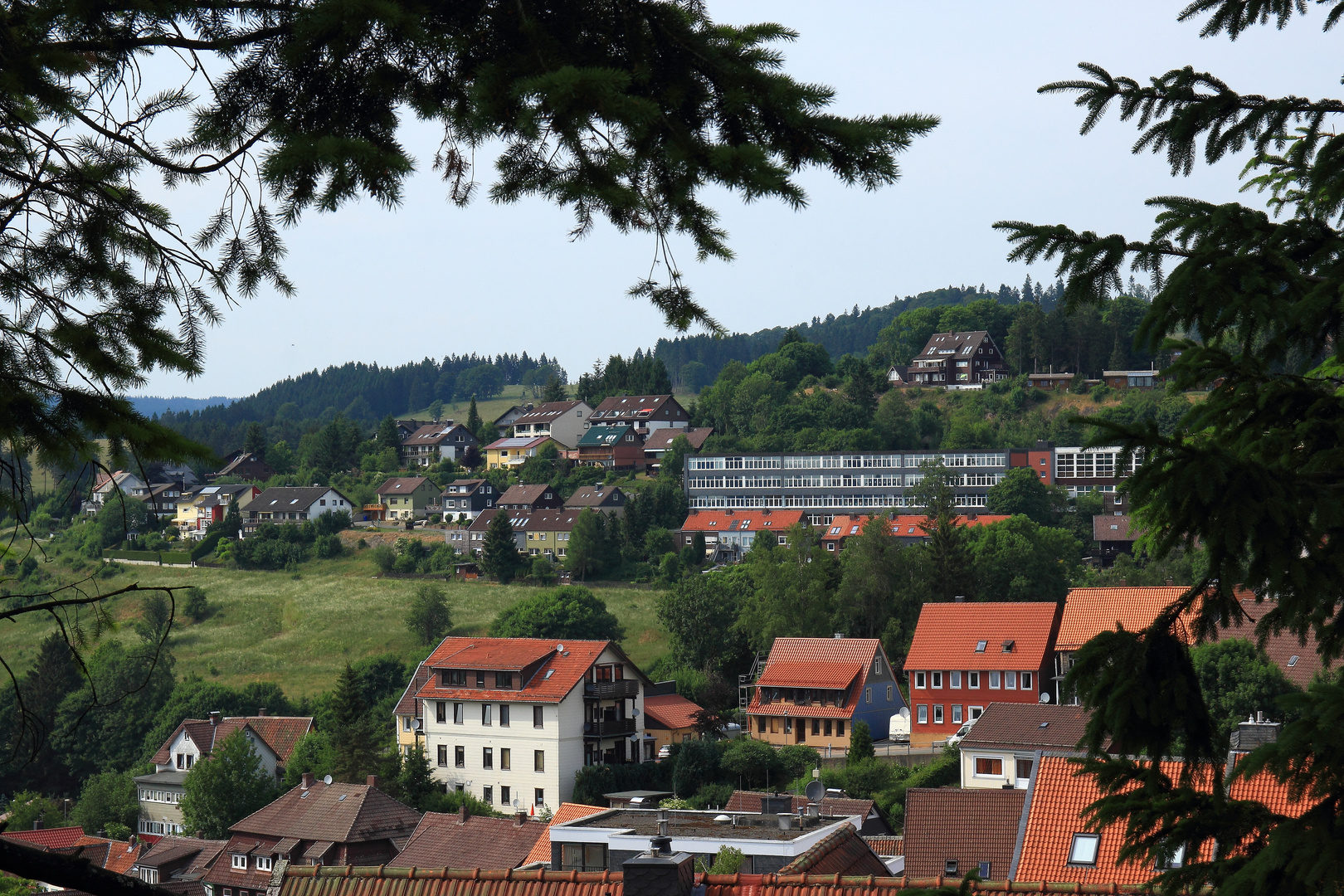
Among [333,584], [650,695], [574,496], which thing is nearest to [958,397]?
[574,496]

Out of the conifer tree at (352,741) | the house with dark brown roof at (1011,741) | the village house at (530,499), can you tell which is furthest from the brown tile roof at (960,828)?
the village house at (530,499)

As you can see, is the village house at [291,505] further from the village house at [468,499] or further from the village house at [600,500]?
the village house at [600,500]

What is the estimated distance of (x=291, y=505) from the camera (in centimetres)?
10681

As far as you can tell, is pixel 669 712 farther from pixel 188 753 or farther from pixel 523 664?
pixel 188 753

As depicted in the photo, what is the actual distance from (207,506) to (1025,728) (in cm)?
8835

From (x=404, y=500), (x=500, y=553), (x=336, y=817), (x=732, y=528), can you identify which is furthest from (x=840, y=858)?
(x=404, y=500)

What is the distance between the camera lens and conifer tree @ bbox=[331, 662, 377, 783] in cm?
4794

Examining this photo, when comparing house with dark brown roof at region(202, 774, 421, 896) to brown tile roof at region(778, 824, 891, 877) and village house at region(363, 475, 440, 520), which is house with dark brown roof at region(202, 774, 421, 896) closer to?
brown tile roof at region(778, 824, 891, 877)

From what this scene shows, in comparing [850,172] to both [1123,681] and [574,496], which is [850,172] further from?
[574,496]

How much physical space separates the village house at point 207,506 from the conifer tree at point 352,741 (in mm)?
60404

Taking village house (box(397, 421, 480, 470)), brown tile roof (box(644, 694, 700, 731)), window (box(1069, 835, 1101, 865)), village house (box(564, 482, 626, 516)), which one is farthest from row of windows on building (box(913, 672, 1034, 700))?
village house (box(397, 421, 480, 470))

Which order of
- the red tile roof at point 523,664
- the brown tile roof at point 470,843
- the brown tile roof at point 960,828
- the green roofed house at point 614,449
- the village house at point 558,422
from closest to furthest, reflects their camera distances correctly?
the brown tile roof at point 960,828 → the brown tile roof at point 470,843 → the red tile roof at point 523,664 → the green roofed house at point 614,449 → the village house at point 558,422

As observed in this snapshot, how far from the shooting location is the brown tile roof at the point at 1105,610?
4816cm

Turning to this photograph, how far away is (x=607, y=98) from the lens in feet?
14.2
